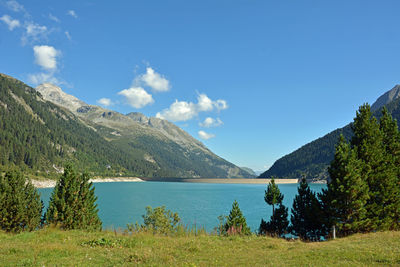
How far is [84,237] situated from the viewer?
61.8ft

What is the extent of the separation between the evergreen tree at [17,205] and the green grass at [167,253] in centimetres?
2140

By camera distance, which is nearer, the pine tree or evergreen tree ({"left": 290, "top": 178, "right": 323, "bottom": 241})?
the pine tree

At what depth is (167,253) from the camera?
14664 millimetres

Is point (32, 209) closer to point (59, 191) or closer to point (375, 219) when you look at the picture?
point (59, 191)

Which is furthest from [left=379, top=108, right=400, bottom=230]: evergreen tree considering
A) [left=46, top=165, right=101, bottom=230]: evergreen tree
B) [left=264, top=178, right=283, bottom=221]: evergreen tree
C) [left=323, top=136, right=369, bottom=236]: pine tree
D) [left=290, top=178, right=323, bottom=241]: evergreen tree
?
[left=46, top=165, right=101, bottom=230]: evergreen tree

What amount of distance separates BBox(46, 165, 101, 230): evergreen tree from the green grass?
14.6 meters

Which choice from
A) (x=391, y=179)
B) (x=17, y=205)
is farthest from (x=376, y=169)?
(x=17, y=205)

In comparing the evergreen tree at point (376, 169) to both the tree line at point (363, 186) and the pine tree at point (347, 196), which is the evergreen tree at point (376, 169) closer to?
the tree line at point (363, 186)

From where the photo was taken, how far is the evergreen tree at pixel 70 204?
32.6 metres

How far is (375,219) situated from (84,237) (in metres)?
30.8

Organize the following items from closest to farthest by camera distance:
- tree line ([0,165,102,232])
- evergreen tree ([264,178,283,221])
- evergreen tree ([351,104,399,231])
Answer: evergreen tree ([351,104,399,231])
tree line ([0,165,102,232])
evergreen tree ([264,178,283,221])

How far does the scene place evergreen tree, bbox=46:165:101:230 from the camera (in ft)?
107

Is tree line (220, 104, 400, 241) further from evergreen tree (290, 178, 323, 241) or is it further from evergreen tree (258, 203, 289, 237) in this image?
evergreen tree (258, 203, 289, 237)

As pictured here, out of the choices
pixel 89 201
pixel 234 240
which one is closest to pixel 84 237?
pixel 234 240
